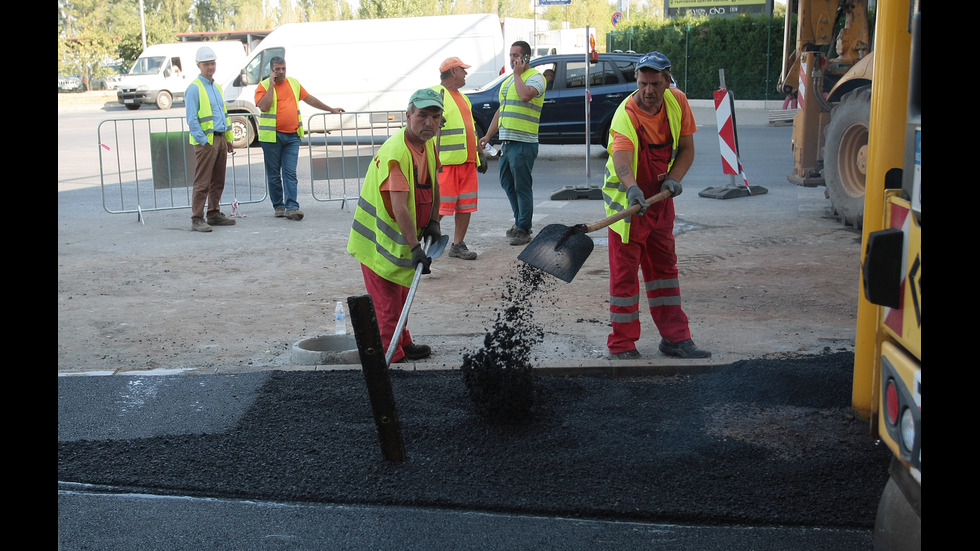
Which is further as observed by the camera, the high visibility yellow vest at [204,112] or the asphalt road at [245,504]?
the high visibility yellow vest at [204,112]

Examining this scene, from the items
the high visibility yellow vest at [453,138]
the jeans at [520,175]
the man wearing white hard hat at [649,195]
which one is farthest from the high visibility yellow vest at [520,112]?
the man wearing white hard hat at [649,195]

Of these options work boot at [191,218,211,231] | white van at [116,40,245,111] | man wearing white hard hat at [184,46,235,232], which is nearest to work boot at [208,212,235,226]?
man wearing white hard hat at [184,46,235,232]

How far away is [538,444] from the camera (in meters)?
4.02

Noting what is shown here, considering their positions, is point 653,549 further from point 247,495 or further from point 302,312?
point 302,312

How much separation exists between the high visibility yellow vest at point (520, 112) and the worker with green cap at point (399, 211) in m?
3.51

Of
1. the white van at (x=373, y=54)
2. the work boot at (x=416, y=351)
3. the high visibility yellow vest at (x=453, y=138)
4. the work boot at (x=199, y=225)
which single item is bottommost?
the work boot at (x=416, y=351)

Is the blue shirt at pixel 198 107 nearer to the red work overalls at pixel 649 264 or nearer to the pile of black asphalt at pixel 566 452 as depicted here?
the pile of black asphalt at pixel 566 452

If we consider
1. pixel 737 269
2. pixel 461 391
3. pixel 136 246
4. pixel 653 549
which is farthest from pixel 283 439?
pixel 136 246

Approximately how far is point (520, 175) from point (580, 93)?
23.9 ft

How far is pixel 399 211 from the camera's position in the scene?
16.0 ft

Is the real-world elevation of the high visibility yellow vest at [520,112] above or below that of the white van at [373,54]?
below

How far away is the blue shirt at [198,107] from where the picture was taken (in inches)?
367

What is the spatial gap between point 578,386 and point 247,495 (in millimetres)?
1830
